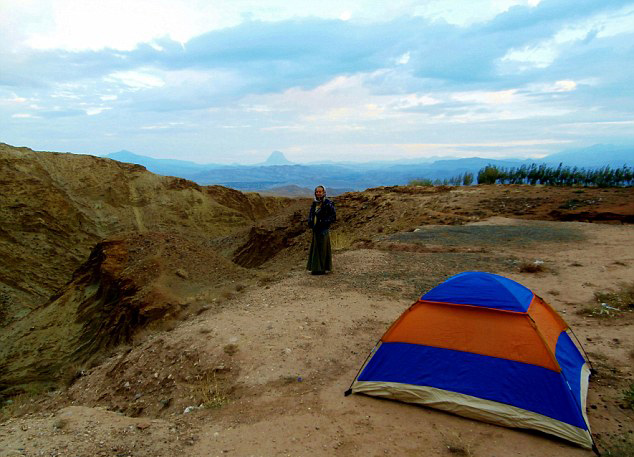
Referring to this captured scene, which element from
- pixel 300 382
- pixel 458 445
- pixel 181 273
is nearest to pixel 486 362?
pixel 458 445

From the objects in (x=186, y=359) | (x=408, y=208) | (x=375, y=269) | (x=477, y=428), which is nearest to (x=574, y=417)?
(x=477, y=428)

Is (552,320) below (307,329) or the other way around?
the other way around

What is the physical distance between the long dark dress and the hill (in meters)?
0.35

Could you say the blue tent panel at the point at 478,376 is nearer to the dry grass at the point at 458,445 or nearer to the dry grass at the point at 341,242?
the dry grass at the point at 458,445

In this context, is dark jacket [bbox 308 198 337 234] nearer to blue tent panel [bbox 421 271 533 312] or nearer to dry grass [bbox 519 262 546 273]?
dry grass [bbox 519 262 546 273]

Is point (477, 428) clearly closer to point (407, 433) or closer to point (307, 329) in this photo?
point (407, 433)

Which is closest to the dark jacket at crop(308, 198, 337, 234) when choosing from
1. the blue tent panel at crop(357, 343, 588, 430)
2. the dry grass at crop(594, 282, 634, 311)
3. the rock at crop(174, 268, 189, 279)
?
the rock at crop(174, 268, 189, 279)

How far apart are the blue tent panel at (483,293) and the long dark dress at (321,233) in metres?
4.74

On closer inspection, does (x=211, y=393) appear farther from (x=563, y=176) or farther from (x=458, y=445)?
(x=563, y=176)

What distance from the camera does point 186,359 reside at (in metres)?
6.01

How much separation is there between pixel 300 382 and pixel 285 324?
1778 mm

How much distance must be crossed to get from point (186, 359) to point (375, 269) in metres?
5.65

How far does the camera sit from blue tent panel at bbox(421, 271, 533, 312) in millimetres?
4621

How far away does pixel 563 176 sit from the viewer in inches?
892
